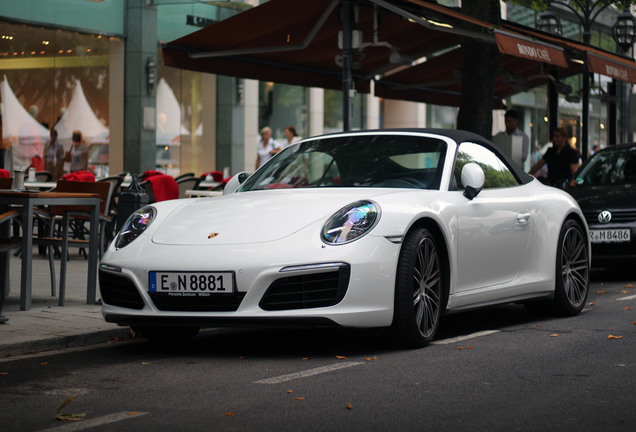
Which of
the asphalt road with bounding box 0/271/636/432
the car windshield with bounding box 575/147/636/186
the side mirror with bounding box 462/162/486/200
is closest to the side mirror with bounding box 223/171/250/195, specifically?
the asphalt road with bounding box 0/271/636/432

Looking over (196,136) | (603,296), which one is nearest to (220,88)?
(196,136)

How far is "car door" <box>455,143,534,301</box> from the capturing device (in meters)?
7.59

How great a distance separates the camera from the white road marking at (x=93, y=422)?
189 inches

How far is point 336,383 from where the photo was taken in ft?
19.2

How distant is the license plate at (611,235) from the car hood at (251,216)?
17.8 ft

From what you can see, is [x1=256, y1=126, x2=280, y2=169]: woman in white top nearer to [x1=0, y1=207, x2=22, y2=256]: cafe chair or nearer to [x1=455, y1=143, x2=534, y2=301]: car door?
[x1=0, y1=207, x2=22, y2=256]: cafe chair

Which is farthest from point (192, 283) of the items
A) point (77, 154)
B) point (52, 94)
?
point (77, 154)

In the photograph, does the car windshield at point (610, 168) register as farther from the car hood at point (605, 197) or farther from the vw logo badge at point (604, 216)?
the vw logo badge at point (604, 216)

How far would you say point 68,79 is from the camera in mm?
23000

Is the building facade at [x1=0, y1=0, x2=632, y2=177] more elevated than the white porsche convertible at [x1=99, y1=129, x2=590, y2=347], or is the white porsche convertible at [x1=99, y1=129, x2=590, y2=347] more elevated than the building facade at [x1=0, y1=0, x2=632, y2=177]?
the building facade at [x1=0, y1=0, x2=632, y2=177]

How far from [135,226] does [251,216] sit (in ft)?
2.58

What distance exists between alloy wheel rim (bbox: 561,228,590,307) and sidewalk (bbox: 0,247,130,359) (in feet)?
11.0

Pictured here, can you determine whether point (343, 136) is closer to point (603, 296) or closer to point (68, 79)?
point (603, 296)

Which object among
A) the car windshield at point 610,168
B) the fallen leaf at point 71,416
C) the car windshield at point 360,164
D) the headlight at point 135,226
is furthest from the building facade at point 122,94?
the fallen leaf at point 71,416
